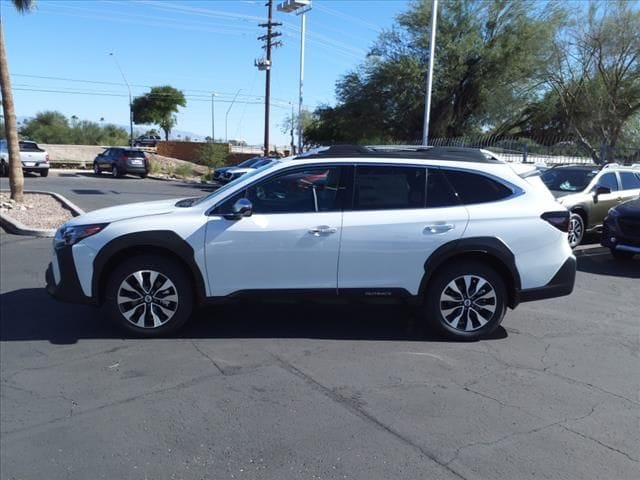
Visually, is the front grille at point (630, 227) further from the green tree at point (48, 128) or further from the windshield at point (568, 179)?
the green tree at point (48, 128)

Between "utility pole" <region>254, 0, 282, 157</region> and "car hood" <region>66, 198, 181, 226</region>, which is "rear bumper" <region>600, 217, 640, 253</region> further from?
"utility pole" <region>254, 0, 282, 157</region>

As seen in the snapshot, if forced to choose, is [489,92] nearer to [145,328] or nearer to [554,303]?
[554,303]

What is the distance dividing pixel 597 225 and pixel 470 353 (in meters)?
7.63

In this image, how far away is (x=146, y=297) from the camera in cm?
531

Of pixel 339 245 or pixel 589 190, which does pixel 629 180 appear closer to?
pixel 589 190

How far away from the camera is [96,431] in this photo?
12.4 ft

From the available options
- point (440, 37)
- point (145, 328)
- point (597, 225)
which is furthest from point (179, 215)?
point (440, 37)

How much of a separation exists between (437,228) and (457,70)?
1082 inches

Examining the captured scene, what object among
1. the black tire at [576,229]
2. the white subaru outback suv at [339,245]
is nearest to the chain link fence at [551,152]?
the black tire at [576,229]

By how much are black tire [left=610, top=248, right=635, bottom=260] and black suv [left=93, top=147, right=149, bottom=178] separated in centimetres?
2681

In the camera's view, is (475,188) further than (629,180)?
No

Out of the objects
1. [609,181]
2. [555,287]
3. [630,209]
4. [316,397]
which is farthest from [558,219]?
[609,181]

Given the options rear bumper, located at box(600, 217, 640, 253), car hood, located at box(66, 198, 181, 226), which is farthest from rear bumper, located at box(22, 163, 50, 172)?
rear bumper, located at box(600, 217, 640, 253)

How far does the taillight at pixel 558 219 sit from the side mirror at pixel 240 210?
106 inches
